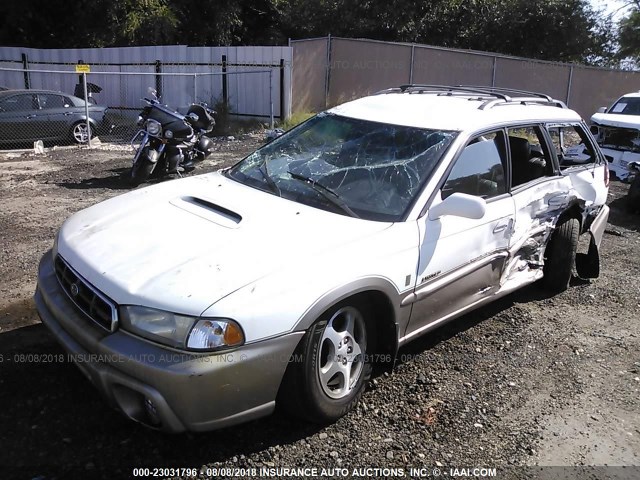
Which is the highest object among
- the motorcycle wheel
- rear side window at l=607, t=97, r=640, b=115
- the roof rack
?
the roof rack

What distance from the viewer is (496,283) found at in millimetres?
4215

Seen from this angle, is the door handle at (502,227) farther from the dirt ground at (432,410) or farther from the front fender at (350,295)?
the front fender at (350,295)

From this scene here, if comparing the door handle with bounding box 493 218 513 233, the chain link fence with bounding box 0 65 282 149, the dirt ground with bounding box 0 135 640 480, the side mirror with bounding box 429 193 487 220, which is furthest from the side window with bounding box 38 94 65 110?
the side mirror with bounding box 429 193 487 220

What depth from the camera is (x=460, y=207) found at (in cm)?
336

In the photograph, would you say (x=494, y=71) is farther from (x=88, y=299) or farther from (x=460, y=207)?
(x=88, y=299)

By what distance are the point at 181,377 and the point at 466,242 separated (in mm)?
2044

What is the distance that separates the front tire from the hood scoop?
2.55 feet

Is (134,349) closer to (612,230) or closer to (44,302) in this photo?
(44,302)

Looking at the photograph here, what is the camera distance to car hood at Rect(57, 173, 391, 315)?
8.97 ft

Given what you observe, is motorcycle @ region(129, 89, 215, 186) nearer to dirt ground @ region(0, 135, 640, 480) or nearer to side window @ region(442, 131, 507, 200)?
dirt ground @ region(0, 135, 640, 480)

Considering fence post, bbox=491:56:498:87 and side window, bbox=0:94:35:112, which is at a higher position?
fence post, bbox=491:56:498:87

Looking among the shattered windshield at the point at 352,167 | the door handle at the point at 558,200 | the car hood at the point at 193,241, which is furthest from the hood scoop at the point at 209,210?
the door handle at the point at 558,200

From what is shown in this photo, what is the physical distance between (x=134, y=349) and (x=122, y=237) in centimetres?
78

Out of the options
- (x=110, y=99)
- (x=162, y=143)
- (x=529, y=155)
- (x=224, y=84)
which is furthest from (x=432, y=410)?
(x=110, y=99)
